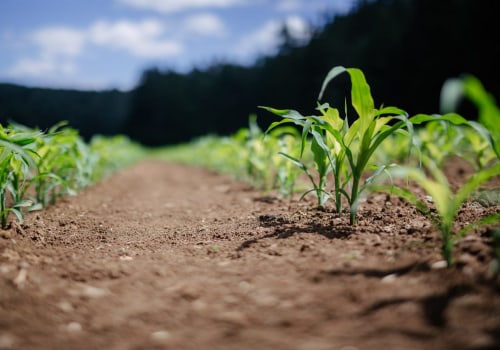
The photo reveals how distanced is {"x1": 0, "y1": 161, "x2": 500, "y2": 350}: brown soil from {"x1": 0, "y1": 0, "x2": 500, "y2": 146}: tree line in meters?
2.59

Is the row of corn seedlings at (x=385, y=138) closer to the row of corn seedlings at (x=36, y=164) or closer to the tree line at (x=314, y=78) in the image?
the row of corn seedlings at (x=36, y=164)

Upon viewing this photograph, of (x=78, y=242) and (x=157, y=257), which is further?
(x=78, y=242)

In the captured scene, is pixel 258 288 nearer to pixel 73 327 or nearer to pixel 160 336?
pixel 160 336

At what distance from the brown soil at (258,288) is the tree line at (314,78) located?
2.59 metres

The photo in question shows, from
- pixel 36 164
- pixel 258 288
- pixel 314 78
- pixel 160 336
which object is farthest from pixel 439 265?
pixel 314 78

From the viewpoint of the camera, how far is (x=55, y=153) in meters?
2.88

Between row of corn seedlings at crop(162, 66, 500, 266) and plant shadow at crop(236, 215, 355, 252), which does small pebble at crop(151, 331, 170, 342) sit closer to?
plant shadow at crop(236, 215, 355, 252)

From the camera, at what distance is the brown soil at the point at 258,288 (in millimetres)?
902

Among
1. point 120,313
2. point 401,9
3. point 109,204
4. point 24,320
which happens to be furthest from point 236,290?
point 401,9

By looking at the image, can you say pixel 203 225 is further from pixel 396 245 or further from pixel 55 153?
pixel 55 153

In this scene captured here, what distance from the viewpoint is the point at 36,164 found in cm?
212

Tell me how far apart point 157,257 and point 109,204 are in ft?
5.68

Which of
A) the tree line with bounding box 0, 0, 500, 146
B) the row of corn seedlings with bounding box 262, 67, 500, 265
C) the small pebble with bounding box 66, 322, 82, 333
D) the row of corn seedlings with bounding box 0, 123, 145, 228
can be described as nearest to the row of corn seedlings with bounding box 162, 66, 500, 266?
the row of corn seedlings with bounding box 262, 67, 500, 265

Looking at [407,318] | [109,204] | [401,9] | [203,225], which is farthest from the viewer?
[401,9]
